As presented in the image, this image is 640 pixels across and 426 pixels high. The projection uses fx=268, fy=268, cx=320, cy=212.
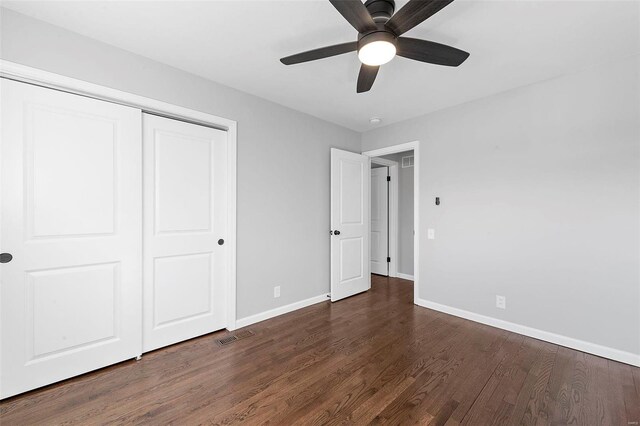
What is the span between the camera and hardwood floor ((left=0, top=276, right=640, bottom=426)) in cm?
163

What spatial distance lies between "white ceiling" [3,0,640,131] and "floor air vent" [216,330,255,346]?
255 cm

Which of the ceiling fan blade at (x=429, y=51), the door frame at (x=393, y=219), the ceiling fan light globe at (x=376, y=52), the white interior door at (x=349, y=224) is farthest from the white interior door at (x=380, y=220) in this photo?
the ceiling fan light globe at (x=376, y=52)

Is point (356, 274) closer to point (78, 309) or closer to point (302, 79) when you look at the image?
point (302, 79)

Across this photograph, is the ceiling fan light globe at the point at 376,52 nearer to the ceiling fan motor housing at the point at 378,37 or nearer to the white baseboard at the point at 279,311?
the ceiling fan motor housing at the point at 378,37

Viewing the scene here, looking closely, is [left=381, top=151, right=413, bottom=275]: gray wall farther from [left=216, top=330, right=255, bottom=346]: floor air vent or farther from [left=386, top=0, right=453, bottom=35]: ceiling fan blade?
[left=386, top=0, right=453, bottom=35]: ceiling fan blade

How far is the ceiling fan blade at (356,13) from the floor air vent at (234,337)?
8.96 feet

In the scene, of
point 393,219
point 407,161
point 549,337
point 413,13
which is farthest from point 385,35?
point 393,219

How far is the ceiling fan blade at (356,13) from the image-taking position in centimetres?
131

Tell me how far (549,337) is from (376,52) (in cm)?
300

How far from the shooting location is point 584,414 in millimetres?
1650

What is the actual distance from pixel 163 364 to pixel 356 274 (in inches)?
103

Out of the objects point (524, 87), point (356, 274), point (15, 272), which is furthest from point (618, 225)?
point (15, 272)

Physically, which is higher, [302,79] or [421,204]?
[302,79]

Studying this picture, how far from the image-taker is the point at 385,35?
153 centimetres
